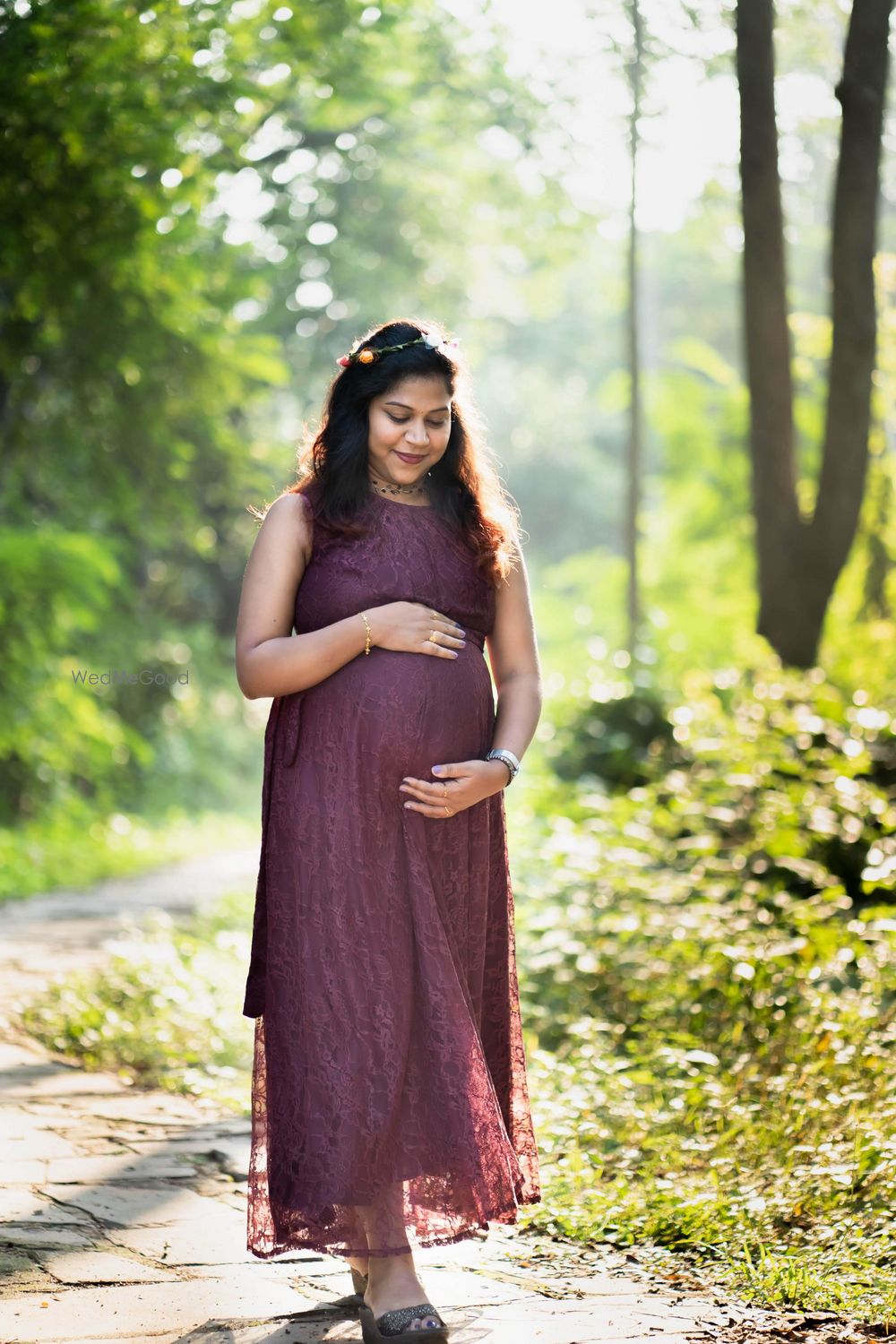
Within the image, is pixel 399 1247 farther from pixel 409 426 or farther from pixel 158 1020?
pixel 158 1020

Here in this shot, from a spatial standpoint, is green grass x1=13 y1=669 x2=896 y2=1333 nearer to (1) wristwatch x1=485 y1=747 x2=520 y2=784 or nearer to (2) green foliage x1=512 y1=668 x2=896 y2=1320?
(2) green foliage x1=512 y1=668 x2=896 y2=1320

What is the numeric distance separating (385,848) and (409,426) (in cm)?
87

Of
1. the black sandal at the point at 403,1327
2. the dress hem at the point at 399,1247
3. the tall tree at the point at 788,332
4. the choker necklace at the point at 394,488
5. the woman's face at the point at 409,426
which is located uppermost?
the tall tree at the point at 788,332

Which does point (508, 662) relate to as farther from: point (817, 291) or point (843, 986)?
point (817, 291)

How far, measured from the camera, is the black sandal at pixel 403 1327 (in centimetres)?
292

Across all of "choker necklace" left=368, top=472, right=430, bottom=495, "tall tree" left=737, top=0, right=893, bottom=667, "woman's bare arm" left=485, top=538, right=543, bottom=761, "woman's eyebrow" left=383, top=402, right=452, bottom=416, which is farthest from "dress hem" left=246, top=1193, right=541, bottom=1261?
"tall tree" left=737, top=0, right=893, bottom=667

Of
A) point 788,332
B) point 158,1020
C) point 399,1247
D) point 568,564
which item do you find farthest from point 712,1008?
point 568,564

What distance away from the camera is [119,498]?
1291 centimetres

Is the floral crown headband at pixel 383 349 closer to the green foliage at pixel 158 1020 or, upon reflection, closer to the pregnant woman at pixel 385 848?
the pregnant woman at pixel 385 848

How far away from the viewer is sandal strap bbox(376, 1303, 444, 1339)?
2.93 m

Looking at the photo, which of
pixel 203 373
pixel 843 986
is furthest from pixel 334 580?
pixel 203 373

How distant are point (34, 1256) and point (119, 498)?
398 inches
